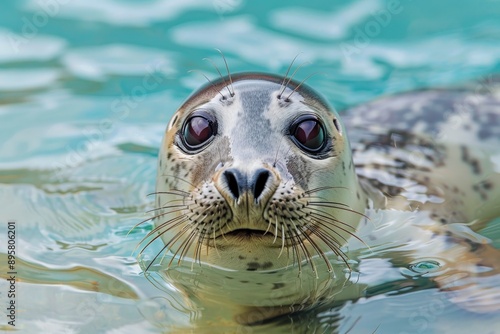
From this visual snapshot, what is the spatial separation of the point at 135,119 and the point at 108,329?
108 inches

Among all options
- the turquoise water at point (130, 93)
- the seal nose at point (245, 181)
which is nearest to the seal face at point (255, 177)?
the seal nose at point (245, 181)

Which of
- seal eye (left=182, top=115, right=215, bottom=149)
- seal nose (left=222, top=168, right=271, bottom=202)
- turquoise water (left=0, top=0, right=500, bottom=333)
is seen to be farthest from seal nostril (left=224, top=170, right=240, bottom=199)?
turquoise water (left=0, top=0, right=500, bottom=333)

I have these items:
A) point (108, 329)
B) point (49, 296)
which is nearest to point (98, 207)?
point (49, 296)

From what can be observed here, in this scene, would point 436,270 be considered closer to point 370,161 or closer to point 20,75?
point 370,161

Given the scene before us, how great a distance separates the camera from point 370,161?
482 cm

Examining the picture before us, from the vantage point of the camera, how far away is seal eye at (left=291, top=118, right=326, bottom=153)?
3.61 meters

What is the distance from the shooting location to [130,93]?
6414 mm

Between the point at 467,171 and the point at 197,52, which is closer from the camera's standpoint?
the point at 467,171

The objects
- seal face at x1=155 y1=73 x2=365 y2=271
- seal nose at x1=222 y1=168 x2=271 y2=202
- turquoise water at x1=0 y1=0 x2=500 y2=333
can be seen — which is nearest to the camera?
seal nose at x1=222 y1=168 x2=271 y2=202

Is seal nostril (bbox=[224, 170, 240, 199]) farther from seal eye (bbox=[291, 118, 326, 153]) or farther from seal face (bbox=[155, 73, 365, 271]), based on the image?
seal eye (bbox=[291, 118, 326, 153])

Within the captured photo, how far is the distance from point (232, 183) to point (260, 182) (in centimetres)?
10

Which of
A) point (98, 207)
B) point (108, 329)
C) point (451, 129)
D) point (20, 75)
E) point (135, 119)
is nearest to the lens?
point (108, 329)

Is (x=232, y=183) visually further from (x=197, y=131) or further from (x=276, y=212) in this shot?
(x=197, y=131)

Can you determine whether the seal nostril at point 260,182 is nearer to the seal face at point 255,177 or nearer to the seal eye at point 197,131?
the seal face at point 255,177
